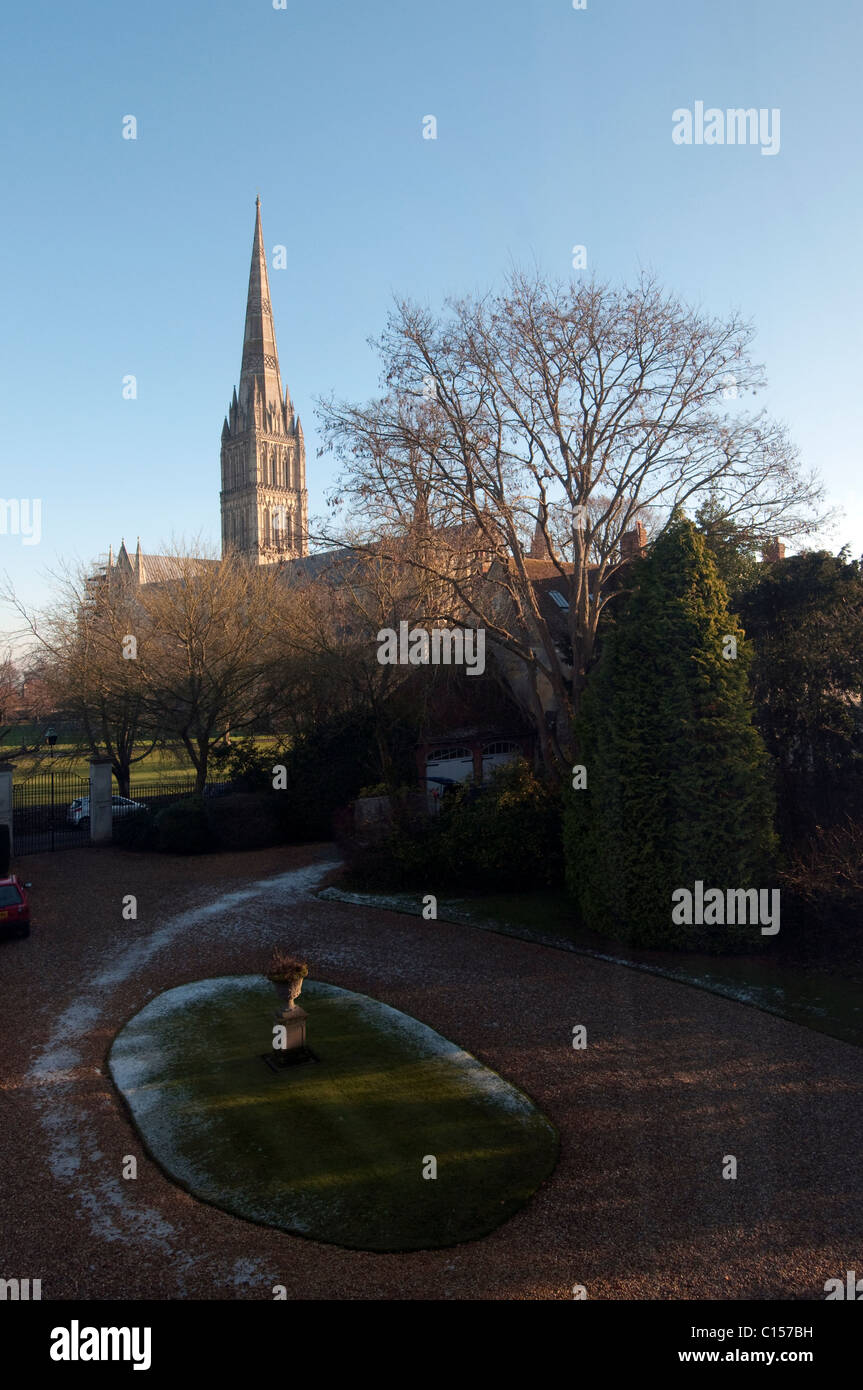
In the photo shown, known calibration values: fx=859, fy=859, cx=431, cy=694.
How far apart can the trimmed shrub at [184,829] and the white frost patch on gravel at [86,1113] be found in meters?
6.05

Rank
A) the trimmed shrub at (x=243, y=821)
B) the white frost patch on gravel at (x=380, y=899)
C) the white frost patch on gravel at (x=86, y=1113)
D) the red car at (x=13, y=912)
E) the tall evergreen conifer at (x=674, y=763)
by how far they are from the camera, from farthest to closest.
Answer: the trimmed shrub at (x=243, y=821) < the white frost patch on gravel at (x=380, y=899) < the red car at (x=13, y=912) < the tall evergreen conifer at (x=674, y=763) < the white frost patch on gravel at (x=86, y=1113)

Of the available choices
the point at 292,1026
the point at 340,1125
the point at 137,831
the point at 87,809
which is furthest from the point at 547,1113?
the point at 87,809

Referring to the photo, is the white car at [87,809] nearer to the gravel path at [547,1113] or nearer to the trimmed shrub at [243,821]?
the trimmed shrub at [243,821]

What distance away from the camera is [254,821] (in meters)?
24.9

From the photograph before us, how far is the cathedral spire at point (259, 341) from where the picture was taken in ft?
299

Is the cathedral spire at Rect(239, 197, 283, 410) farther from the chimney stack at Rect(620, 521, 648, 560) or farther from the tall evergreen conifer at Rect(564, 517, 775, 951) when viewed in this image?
the tall evergreen conifer at Rect(564, 517, 775, 951)

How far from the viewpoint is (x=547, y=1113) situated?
9383 mm

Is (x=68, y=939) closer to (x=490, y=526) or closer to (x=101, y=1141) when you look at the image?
(x=101, y=1141)

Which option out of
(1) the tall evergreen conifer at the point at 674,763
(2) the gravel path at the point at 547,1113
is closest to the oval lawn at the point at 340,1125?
(2) the gravel path at the point at 547,1113

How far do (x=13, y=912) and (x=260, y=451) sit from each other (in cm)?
9873

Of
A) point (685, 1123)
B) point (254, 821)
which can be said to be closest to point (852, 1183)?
point (685, 1123)

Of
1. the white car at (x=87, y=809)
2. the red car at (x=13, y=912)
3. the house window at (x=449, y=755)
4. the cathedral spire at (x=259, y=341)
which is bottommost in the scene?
the red car at (x=13, y=912)

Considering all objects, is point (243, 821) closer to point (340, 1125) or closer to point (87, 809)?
point (87, 809)

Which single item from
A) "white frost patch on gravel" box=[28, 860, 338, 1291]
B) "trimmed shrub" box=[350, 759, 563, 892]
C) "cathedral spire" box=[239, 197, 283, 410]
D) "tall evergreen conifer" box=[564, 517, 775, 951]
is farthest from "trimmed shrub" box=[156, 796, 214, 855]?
"cathedral spire" box=[239, 197, 283, 410]
